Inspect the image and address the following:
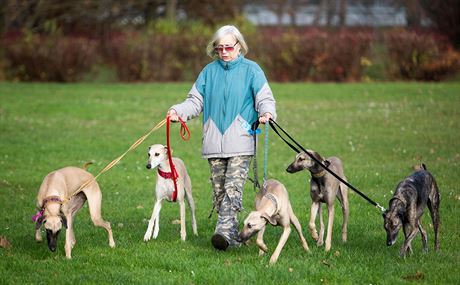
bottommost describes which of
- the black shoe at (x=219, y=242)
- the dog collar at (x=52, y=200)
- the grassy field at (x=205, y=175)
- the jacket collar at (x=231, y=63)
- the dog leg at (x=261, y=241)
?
the grassy field at (x=205, y=175)

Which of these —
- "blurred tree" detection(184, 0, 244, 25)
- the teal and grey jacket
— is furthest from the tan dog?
"blurred tree" detection(184, 0, 244, 25)

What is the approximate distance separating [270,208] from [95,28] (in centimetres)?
3296

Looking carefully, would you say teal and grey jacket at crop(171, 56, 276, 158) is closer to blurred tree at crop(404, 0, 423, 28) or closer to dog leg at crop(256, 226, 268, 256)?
dog leg at crop(256, 226, 268, 256)

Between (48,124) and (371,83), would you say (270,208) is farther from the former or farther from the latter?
(371,83)

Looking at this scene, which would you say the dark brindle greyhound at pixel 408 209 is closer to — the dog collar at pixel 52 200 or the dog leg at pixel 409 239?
the dog leg at pixel 409 239

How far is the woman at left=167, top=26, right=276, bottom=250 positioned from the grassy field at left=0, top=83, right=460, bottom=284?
0.49 meters

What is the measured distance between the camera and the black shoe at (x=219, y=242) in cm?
863

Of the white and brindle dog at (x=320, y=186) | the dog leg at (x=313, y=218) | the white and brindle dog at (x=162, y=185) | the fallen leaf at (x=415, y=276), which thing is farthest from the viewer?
the white and brindle dog at (x=162, y=185)

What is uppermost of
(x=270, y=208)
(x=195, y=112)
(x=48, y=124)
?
(x=195, y=112)

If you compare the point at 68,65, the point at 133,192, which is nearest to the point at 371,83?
the point at 68,65

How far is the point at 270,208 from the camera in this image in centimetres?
816

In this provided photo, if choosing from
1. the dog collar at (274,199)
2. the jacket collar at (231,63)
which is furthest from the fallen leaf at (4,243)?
the jacket collar at (231,63)

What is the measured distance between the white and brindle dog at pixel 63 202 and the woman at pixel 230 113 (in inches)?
45.5

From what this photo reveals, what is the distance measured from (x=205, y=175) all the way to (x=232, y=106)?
5.28 m
